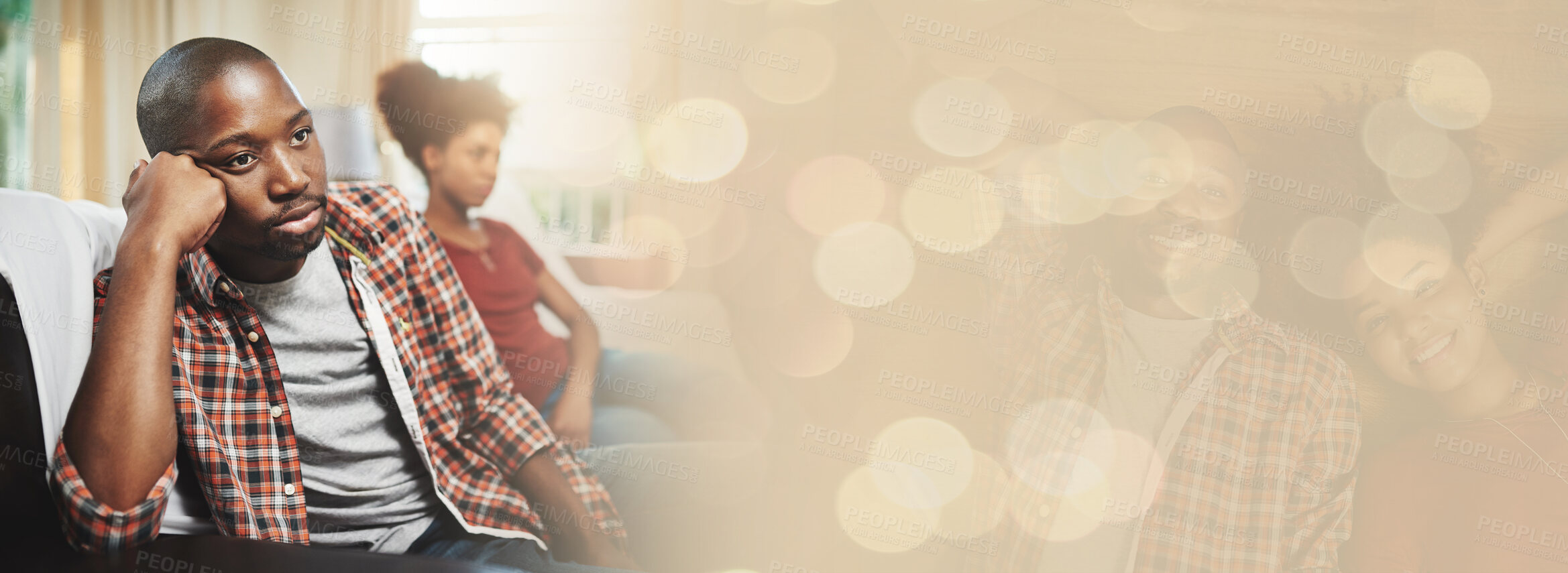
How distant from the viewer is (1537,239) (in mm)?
1122

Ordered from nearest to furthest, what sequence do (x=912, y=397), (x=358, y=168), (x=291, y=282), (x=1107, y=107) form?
(x=291, y=282) → (x=1107, y=107) → (x=912, y=397) → (x=358, y=168)

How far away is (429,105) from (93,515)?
60.3 inches

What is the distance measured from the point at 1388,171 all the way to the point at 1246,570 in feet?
2.22

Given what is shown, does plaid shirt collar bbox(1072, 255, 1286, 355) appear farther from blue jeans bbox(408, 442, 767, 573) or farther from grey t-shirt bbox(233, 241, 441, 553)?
grey t-shirt bbox(233, 241, 441, 553)

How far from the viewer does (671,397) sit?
6.25 ft

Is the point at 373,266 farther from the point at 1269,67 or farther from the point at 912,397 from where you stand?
the point at 1269,67

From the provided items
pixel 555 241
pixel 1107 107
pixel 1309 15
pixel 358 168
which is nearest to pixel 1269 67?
pixel 1309 15

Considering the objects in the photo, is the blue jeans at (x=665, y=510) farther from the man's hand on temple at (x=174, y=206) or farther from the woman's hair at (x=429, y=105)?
the woman's hair at (x=429, y=105)


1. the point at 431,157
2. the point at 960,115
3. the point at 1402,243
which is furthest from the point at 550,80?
the point at 1402,243

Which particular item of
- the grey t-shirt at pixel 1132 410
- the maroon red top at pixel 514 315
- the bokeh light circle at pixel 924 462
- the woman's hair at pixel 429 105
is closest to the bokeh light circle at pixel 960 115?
the grey t-shirt at pixel 1132 410

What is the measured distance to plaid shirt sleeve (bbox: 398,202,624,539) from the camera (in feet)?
3.57
